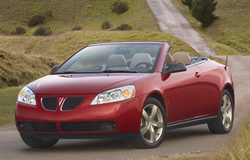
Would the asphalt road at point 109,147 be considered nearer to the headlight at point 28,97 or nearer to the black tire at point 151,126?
the black tire at point 151,126

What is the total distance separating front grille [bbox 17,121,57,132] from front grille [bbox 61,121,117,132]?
0.53 ft

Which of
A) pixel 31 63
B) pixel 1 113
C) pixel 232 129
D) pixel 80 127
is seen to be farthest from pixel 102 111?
pixel 31 63

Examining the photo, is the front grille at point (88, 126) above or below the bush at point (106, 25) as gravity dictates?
above

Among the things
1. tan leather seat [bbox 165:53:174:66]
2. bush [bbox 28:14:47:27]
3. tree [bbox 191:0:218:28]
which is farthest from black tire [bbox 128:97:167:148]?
bush [bbox 28:14:47:27]

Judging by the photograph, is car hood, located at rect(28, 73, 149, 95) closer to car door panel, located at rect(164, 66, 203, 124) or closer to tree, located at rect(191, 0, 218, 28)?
car door panel, located at rect(164, 66, 203, 124)

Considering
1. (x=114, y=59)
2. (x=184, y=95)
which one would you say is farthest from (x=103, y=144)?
(x=184, y=95)

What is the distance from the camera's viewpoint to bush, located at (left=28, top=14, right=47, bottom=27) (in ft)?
310

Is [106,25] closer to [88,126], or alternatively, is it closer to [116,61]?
[116,61]

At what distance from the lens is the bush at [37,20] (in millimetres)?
94562

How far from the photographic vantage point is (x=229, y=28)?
253ft

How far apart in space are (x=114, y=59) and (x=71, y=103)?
136 centimetres

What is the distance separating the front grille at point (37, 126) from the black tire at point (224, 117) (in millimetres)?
3011

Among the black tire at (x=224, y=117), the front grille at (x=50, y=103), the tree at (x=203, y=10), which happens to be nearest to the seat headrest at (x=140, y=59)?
the front grille at (x=50, y=103)

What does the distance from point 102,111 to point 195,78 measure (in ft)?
7.08
